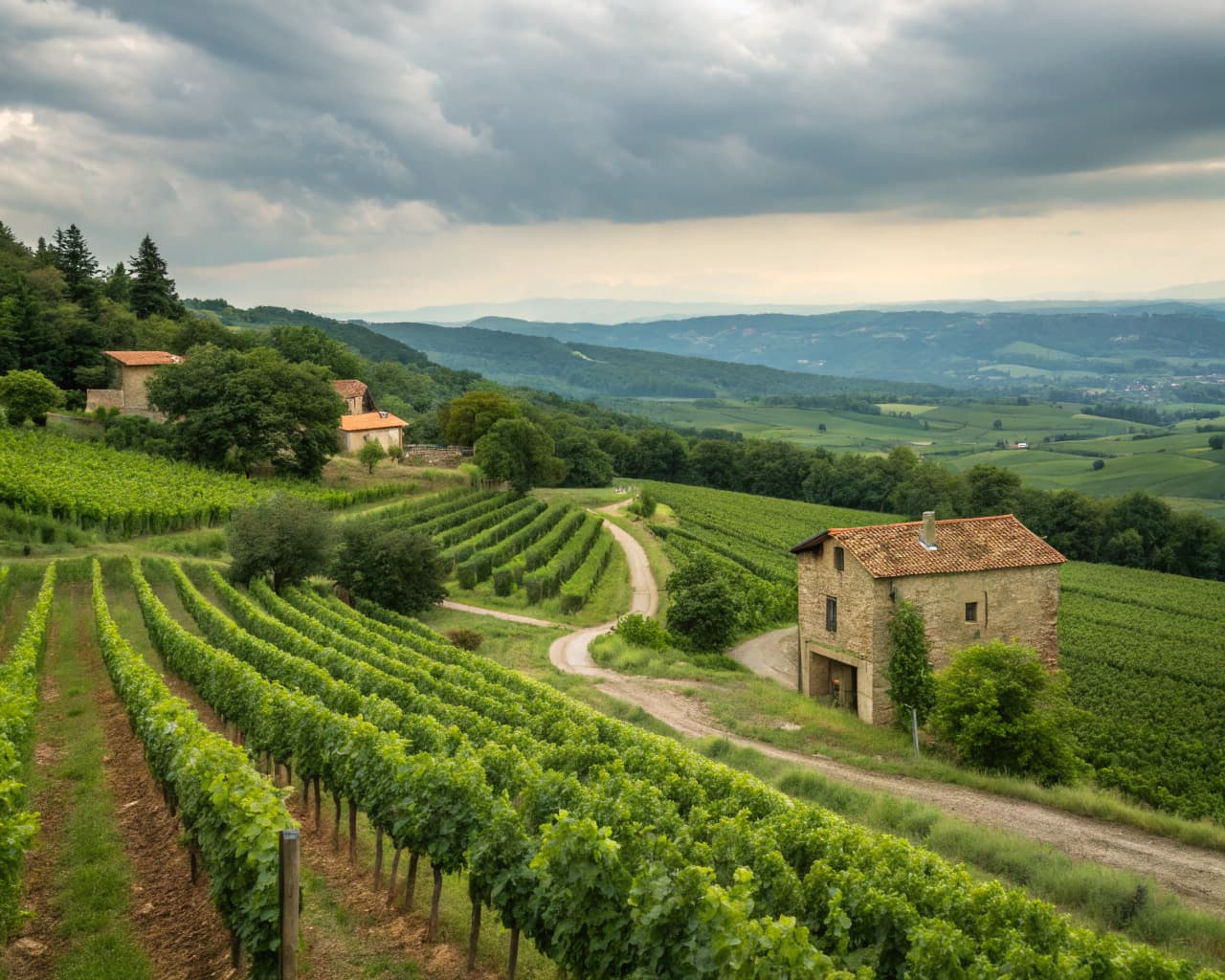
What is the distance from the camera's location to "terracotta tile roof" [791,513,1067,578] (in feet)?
98.5

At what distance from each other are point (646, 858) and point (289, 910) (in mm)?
4196

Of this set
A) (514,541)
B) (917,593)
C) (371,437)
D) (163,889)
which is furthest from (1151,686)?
(371,437)

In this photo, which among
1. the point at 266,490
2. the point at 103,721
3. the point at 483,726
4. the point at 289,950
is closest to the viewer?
the point at 289,950

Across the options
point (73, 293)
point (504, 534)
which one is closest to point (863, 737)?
point (504, 534)

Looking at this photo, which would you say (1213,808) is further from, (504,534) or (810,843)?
(504,534)

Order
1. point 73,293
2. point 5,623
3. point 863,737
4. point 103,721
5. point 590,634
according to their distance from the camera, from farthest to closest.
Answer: point 73,293
point 590,634
point 5,623
point 863,737
point 103,721

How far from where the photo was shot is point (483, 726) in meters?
18.0

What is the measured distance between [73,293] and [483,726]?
80042mm

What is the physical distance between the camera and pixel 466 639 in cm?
3616

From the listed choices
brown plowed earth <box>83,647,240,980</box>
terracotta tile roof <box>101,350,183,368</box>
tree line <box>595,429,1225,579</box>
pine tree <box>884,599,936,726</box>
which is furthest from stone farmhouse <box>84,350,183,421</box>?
tree line <box>595,429,1225,579</box>

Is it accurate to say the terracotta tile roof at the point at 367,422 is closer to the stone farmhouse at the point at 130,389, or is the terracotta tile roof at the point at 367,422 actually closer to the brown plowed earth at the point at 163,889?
the stone farmhouse at the point at 130,389

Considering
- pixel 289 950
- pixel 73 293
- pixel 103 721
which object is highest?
pixel 73 293

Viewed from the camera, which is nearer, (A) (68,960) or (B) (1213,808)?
(A) (68,960)

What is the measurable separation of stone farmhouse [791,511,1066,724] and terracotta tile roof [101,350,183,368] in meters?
53.7
